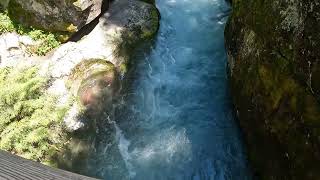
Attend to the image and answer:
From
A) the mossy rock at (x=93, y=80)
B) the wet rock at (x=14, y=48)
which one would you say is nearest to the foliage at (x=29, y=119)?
the mossy rock at (x=93, y=80)

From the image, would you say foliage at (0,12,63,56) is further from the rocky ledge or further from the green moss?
the green moss

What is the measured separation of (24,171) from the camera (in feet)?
5.27

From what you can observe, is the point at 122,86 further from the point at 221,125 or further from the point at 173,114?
the point at 221,125

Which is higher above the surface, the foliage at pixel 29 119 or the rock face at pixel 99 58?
the rock face at pixel 99 58

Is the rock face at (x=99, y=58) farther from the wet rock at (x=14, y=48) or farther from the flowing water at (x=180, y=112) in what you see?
the wet rock at (x=14, y=48)

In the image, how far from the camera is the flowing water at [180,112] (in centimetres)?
858

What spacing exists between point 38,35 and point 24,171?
10.0 meters

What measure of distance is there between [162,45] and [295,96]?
19.0ft

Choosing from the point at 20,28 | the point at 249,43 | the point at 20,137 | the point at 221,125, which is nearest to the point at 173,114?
the point at 221,125

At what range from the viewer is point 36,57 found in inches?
429

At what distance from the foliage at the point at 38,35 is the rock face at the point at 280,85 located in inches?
202

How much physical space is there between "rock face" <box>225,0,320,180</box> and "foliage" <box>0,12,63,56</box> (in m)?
5.13

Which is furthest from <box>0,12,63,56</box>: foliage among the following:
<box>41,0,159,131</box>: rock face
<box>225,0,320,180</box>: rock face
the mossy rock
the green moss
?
<box>225,0,320,180</box>: rock face

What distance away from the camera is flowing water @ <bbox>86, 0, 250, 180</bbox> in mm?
8578
